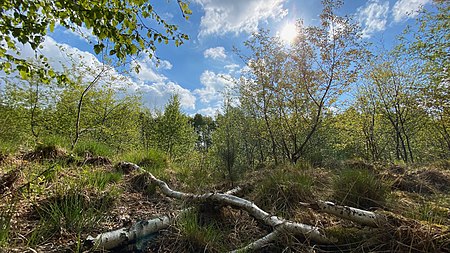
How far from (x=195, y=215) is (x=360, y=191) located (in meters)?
2.57

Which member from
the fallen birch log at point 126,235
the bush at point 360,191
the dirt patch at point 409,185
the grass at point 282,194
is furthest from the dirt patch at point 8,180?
the dirt patch at point 409,185

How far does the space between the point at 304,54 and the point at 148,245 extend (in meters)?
8.84

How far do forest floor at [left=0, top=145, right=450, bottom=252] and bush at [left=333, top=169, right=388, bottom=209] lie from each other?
0.04 ft

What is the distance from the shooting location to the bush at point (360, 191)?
3115 millimetres

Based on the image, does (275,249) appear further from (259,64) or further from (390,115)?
(390,115)

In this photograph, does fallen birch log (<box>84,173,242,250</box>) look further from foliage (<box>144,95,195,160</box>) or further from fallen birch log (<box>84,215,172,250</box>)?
foliage (<box>144,95,195,160</box>)

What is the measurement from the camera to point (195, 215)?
8.81 ft

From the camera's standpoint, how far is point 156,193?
4043 mm

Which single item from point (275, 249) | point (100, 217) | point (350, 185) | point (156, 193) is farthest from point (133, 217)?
point (350, 185)

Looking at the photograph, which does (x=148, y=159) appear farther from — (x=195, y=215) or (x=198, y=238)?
(x=198, y=238)

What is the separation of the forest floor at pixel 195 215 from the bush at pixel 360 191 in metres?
0.01

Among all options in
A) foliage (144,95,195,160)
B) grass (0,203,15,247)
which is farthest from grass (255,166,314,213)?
foliage (144,95,195,160)

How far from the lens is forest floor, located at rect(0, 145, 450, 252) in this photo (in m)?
2.01

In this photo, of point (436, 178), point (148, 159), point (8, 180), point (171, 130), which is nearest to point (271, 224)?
point (8, 180)
